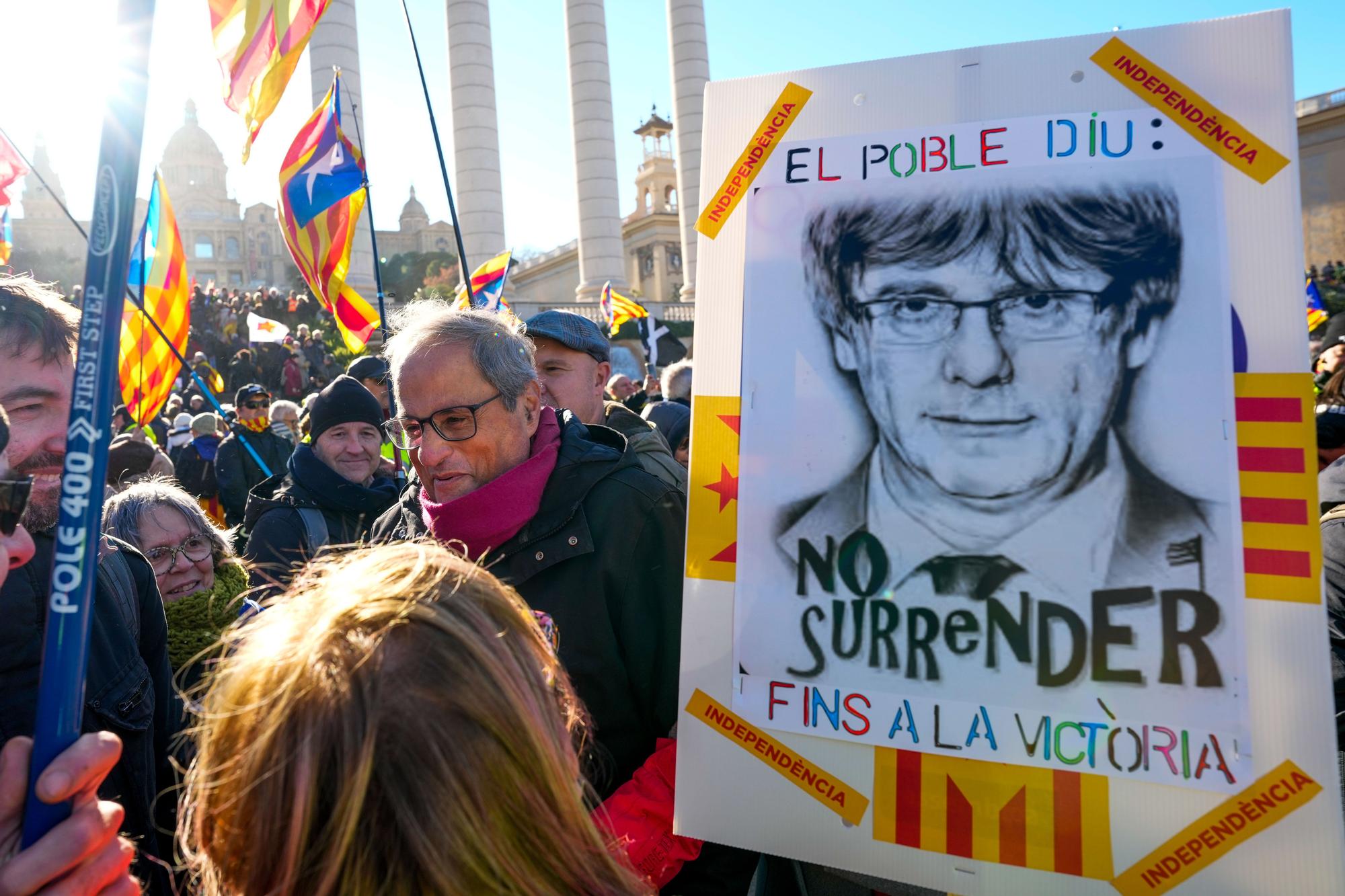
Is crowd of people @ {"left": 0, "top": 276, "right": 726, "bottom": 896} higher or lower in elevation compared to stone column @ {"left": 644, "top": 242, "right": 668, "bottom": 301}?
lower

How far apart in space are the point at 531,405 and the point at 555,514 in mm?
295

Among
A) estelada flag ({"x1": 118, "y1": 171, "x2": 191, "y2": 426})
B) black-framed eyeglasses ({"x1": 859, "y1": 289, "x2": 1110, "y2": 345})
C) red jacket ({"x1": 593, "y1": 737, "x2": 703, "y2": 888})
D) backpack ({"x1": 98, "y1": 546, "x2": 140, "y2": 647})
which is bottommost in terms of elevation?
red jacket ({"x1": 593, "y1": 737, "x2": 703, "y2": 888})

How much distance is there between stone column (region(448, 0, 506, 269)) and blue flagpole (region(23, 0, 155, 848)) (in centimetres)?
2467

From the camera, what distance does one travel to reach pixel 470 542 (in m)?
1.79

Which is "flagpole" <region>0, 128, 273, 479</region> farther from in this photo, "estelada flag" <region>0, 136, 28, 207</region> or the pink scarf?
the pink scarf

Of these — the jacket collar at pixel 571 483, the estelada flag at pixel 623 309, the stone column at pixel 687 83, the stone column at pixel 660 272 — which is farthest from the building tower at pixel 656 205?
the jacket collar at pixel 571 483

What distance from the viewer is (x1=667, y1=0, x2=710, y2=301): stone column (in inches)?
1116

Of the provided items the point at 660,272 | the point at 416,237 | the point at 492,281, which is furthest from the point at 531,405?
the point at 416,237

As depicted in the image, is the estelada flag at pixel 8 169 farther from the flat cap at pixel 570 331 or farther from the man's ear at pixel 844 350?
the man's ear at pixel 844 350

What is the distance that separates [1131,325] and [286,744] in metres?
1.13


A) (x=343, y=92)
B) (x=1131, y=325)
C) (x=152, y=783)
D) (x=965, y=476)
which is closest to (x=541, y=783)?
(x=965, y=476)

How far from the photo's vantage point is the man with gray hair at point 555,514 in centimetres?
172

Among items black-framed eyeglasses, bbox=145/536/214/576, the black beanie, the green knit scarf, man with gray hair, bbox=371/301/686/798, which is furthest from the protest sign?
the black beanie

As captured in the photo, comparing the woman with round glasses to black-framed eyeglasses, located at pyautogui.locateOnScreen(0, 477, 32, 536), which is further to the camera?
the woman with round glasses
